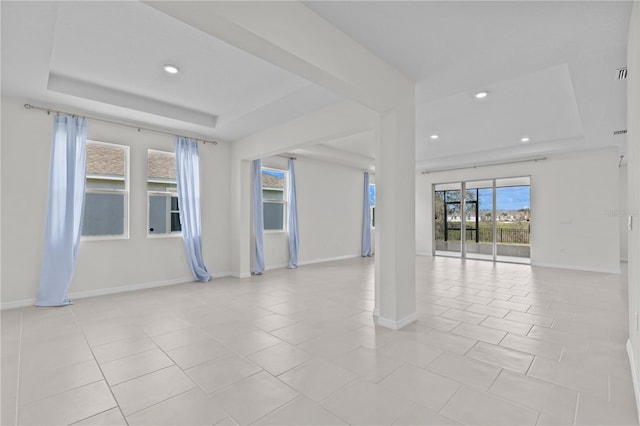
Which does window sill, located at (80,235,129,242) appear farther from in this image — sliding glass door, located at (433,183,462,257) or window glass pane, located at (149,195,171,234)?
sliding glass door, located at (433,183,462,257)

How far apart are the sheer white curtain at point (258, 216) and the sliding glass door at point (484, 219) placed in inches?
227

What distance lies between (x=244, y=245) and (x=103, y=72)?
363 centimetres

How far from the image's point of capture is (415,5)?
227 centimetres

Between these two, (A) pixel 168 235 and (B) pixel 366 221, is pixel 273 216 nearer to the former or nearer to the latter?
(A) pixel 168 235

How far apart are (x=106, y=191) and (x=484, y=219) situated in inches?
351

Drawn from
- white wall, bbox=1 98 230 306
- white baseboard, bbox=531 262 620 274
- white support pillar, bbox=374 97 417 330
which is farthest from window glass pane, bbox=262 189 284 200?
white baseboard, bbox=531 262 620 274

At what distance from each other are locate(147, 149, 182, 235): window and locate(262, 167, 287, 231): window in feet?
6.65

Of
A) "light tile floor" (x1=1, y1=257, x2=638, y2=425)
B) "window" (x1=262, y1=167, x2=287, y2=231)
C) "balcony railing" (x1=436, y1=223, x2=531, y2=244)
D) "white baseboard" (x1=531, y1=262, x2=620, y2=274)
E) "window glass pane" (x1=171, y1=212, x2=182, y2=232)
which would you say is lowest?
"light tile floor" (x1=1, y1=257, x2=638, y2=425)

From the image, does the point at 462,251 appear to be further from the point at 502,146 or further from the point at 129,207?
the point at 129,207

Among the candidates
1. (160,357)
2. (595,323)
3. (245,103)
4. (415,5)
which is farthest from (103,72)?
(595,323)

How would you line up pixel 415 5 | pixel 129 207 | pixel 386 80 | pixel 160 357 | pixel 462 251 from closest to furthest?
pixel 415 5, pixel 160 357, pixel 386 80, pixel 129 207, pixel 462 251

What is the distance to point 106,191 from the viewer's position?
481 cm

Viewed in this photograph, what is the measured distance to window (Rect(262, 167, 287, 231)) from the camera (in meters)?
7.14

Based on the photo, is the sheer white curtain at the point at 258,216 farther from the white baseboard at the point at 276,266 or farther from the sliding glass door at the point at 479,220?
the sliding glass door at the point at 479,220
